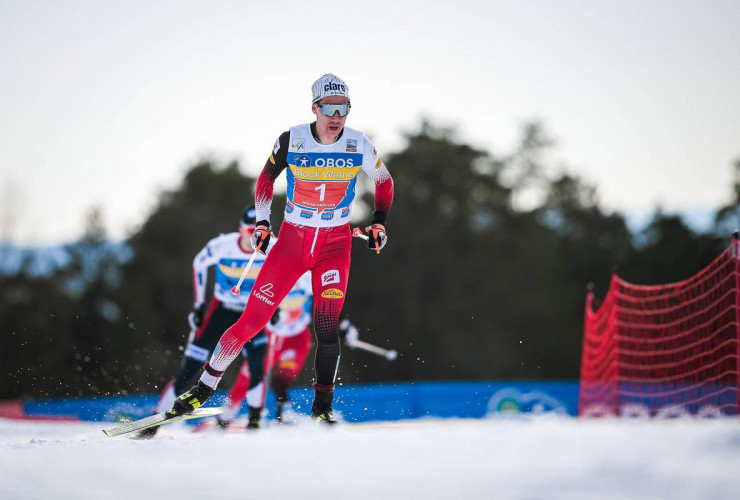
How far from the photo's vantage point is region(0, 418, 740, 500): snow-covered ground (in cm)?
365

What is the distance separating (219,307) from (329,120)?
2960 millimetres

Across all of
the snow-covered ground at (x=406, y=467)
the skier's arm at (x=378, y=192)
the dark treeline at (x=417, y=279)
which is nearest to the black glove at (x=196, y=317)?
the skier's arm at (x=378, y=192)

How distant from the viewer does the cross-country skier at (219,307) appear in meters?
7.92

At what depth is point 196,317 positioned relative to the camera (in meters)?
7.87

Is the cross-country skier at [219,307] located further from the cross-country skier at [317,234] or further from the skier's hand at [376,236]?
the skier's hand at [376,236]

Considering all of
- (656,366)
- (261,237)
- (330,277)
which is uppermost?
(656,366)

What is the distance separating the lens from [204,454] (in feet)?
13.6

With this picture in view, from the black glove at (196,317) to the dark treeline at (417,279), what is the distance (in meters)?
20.1

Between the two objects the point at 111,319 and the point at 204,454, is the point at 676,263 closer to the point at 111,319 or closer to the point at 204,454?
the point at 111,319

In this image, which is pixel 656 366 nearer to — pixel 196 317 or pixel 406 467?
pixel 196 317

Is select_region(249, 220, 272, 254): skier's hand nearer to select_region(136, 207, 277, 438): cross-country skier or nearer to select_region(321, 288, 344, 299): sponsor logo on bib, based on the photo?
select_region(321, 288, 344, 299): sponsor logo on bib

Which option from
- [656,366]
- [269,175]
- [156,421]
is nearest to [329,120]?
[269,175]

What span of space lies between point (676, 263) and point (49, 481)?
33.7m

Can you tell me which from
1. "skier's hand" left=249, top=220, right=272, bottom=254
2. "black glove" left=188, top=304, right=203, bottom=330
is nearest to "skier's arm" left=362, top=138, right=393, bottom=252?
"skier's hand" left=249, top=220, right=272, bottom=254
